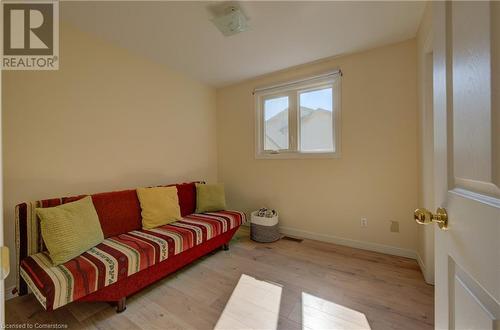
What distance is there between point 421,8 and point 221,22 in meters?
1.78

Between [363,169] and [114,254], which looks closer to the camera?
[114,254]

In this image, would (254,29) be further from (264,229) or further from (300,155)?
(264,229)

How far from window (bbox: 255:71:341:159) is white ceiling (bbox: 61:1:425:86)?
1.24ft

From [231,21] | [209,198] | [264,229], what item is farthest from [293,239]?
[231,21]

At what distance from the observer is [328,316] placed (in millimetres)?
1481

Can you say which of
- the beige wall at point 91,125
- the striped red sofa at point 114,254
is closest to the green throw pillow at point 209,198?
the striped red sofa at point 114,254

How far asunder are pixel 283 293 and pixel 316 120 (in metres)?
2.16

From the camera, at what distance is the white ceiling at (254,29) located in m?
1.81

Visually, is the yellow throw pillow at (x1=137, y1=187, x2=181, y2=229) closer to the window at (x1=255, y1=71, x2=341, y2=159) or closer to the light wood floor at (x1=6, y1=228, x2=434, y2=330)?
the light wood floor at (x1=6, y1=228, x2=434, y2=330)

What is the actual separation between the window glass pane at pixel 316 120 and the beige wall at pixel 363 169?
20 cm

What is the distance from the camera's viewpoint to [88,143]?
7.07 feet

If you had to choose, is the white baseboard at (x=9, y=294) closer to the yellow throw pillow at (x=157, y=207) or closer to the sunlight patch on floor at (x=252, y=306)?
the yellow throw pillow at (x=157, y=207)

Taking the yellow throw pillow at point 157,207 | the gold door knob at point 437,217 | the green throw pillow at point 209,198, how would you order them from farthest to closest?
the green throw pillow at point 209,198 < the yellow throw pillow at point 157,207 < the gold door knob at point 437,217

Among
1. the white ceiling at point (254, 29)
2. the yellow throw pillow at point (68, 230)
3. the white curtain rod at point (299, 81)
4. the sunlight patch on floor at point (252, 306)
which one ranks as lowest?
the sunlight patch on floor at point (252, 306)
